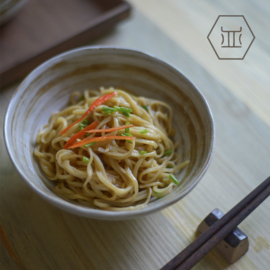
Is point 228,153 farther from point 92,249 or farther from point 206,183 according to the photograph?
point 92,249

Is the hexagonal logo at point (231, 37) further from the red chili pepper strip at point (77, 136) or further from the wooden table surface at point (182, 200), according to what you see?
the red chili pepper strip at point (77, 136)

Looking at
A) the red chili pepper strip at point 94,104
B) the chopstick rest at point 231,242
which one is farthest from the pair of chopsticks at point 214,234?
the red chili pepper strip at point 94,104

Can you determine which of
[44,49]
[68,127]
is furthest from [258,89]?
[44,49]

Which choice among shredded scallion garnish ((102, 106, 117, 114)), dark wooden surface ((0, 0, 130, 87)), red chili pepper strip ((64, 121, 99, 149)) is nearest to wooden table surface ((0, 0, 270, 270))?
dark wooden surface ((0, 0, 130, 87))

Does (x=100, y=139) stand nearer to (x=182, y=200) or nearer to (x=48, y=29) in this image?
(x=182, y=200)

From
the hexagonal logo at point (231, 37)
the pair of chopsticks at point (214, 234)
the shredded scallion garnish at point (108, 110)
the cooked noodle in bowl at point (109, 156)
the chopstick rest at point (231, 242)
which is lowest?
the chopstick rest at point (231, 242)

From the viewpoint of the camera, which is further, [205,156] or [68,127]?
[68,127]
